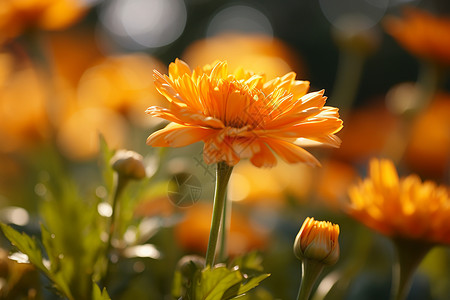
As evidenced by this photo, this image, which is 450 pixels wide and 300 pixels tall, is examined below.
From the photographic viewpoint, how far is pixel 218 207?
0.43 m

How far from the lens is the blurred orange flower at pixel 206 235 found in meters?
0.78

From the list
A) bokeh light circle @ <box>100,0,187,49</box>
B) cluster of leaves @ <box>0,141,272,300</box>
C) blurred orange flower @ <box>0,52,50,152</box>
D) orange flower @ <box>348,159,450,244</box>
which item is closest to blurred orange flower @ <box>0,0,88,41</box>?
blurred orange flower @ <box>0,52,50,152</box>

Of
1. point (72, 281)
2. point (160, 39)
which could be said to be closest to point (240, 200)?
point (72, 281)

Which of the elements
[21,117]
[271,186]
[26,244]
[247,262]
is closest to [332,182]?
[271,186]

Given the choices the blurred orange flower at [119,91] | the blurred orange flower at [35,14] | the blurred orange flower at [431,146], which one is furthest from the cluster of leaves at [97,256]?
the blurred orange flower at [431,146]

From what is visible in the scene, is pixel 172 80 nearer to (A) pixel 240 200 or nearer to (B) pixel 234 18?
(A) pixel 240 200

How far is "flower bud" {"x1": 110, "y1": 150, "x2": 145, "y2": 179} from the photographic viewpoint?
0.50 m

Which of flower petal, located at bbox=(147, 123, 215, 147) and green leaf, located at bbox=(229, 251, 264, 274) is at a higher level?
flower petal, located at bbox=(147, 123, 215, 147)

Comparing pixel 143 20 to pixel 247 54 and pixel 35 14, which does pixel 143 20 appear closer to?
pixel 247 54

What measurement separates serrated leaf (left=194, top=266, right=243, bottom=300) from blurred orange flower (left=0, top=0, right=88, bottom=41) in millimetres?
602

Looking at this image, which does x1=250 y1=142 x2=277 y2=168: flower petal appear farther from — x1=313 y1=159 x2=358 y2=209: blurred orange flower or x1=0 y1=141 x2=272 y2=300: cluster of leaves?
x1=313 y1=159 x2=358 y2=209: blurred orange flower

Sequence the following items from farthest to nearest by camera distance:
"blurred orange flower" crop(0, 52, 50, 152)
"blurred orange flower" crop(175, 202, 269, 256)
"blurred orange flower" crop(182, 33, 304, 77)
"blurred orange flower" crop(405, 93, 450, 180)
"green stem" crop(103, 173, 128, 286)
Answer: "blurred orange flower" crop(405, 93, 450, 180) < "blurred orange flower" crop(182, 33, 304, 77) < "blurred orange flower" crop(0, 52, 50, 152) < "blurred orange flower" crop(175, 202, 269, 256) < "green stem" crop(103, 173, 128, 286)

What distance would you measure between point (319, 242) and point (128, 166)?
183 millimetres

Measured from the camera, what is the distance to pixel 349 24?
1.09 metres
